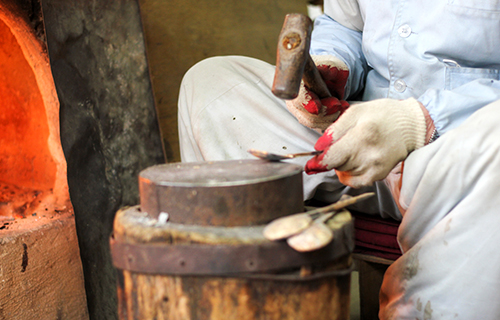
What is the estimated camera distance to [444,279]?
0.95 m

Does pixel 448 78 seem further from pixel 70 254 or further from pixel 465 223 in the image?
pixel 70 254

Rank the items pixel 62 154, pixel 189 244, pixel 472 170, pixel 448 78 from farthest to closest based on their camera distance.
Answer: pixel 62 154 < pixel 448 78 < pixel 472 170 < pixel 189 244

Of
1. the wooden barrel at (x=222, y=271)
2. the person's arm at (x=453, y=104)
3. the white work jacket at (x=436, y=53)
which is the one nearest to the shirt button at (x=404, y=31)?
the white work jacket at (x=436, y=53)

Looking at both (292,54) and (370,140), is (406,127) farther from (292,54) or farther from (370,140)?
(292,54)

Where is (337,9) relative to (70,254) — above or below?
above

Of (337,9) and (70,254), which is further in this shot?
(337,9)

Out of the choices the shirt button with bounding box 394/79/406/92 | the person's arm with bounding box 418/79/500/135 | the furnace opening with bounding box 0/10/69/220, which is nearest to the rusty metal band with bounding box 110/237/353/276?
the person's arm with bounding box 418/79/500/135

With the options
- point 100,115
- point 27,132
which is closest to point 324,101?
point 100,115

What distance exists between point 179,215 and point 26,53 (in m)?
1.05

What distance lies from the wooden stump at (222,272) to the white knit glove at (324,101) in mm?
444

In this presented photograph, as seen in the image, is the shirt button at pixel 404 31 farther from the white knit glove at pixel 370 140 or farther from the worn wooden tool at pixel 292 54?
the worn wooden tool at pixel 292 54

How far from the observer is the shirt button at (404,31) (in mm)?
1260

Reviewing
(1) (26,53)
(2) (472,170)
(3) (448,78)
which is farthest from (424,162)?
(1) (26,53)

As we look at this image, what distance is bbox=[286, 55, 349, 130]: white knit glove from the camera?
1.15 m
